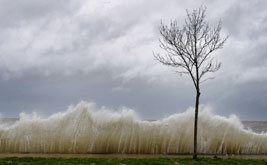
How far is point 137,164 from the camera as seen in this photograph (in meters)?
9.45

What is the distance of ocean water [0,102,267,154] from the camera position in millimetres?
15383

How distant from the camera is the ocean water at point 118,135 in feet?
50.5

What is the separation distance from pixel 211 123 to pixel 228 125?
Result: 113cm

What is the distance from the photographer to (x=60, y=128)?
15836 mm

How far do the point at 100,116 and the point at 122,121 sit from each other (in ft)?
4.33

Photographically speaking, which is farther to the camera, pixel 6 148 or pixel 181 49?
pixel 6 148

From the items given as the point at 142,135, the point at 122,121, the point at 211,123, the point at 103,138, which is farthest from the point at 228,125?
the point at 103,138

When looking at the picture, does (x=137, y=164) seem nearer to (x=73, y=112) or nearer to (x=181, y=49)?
(x=181, y=49)

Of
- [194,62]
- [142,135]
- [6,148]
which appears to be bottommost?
[6,148]

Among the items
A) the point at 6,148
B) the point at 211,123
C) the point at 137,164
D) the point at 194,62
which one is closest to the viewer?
the point at 137,164

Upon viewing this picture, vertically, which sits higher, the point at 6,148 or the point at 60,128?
the point at 60,128

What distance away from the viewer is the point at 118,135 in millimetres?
15875

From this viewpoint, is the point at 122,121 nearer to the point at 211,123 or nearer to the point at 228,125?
the point at 211,123

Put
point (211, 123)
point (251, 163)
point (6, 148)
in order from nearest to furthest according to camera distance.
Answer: point (251, 163) < point (6, 148) < point (211, 123)
